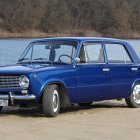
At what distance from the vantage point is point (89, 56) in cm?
1204

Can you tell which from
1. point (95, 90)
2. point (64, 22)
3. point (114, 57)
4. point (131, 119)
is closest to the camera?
point (131, 119)

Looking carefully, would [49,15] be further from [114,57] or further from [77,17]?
[114,57]

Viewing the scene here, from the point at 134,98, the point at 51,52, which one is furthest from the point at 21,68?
the point at 134,98

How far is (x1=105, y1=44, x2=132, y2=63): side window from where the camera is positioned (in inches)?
496

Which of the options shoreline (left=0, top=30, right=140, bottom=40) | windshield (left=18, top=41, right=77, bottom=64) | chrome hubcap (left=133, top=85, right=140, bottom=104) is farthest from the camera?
shoreline (left=0, top=30, right=140, bottom=40)

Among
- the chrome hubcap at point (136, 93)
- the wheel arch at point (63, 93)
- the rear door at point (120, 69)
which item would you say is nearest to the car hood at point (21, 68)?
the wheel arch at point (63, 93)

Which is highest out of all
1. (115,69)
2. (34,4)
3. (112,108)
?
(34,4)

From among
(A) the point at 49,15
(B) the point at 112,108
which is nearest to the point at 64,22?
(A) the point at 49,15

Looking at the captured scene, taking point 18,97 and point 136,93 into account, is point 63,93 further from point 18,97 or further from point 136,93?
point 136,93

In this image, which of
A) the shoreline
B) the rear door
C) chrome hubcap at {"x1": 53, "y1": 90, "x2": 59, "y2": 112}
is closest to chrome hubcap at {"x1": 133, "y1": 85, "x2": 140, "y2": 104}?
the rear door

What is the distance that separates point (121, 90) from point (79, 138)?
155 inches

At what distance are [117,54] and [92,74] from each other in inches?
50.6

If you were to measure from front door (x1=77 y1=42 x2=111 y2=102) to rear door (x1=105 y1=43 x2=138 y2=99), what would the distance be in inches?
8.0

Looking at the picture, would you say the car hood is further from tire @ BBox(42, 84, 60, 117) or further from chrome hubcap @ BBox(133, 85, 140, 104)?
chrome hubcap @ BBox(133, 85, 140, 104)
